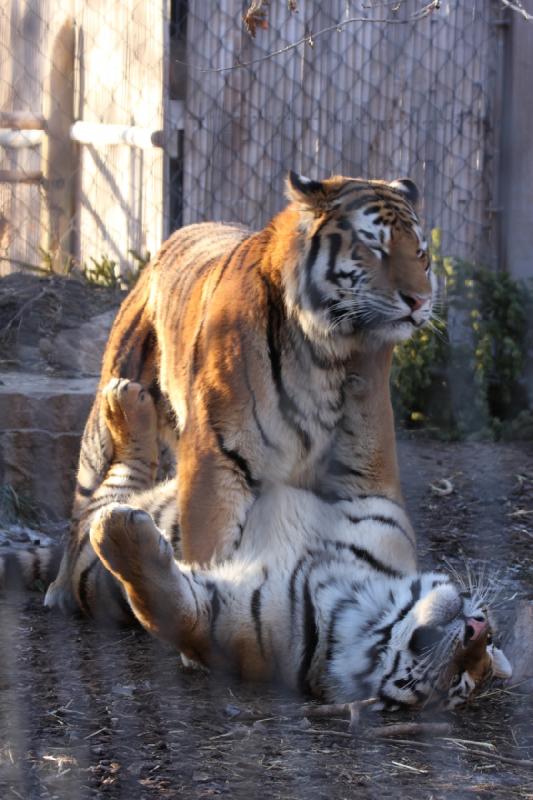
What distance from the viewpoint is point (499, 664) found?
2146mm

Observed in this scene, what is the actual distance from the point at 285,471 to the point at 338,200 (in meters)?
0.55

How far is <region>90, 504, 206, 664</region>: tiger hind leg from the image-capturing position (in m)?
1.94

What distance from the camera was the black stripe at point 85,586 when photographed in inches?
98.6

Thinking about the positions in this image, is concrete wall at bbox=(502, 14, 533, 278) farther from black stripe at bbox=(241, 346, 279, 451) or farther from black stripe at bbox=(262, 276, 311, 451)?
black stripe at bbox=(241, 346, 279, 451)

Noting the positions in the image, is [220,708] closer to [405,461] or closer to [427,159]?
[405,461]

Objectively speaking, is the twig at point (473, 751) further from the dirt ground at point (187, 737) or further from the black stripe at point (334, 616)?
the black stripe at point (334, 616)

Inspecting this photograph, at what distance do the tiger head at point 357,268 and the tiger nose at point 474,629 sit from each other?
585 millimetres

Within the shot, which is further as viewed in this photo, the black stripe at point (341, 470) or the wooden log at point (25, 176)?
the wooden log at point (25, 176)

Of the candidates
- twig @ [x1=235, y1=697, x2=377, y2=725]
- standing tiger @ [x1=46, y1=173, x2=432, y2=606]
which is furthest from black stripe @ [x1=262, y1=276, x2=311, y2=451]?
twig @ [x1=235, y1=697, x2=377, y2=725]

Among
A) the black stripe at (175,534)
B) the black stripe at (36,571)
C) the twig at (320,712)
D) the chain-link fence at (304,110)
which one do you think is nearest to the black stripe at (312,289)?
the black stripe at (175,534)

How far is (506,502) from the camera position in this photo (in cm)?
360

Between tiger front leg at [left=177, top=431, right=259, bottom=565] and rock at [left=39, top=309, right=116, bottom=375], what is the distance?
1.75m

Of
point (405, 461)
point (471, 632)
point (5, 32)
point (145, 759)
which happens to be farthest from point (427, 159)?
point (145, 759)

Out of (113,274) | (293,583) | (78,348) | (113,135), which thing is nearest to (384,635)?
(293,583)
